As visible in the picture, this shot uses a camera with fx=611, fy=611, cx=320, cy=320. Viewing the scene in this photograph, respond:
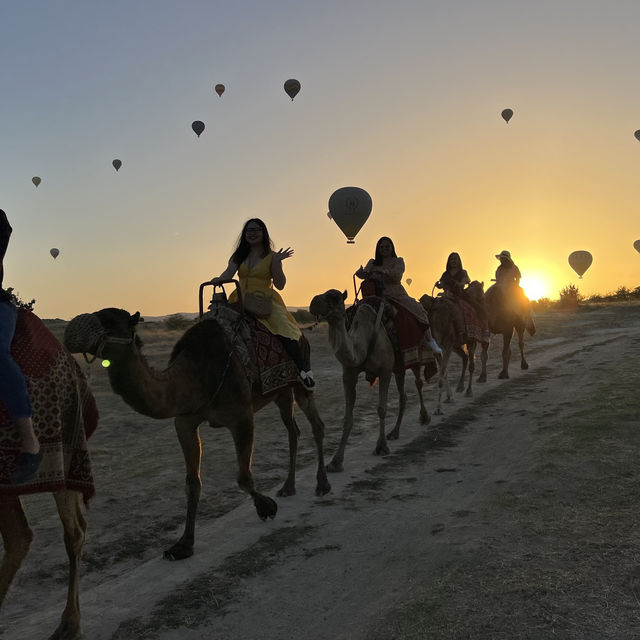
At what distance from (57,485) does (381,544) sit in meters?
2.63

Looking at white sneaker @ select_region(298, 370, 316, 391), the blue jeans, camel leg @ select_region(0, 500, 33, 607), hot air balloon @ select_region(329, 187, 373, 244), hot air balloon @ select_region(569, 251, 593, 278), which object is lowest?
camel leg @ select_region(0, 500, 33, 607)

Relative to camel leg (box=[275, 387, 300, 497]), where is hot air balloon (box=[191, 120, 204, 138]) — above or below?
above

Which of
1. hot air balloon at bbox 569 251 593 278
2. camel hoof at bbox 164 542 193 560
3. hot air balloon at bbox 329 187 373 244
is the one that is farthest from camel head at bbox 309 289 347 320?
hot air balloon at bbox 569 251 593 278

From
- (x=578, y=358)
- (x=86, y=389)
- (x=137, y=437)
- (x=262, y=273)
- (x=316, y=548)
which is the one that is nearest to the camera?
(x=86, y=389)

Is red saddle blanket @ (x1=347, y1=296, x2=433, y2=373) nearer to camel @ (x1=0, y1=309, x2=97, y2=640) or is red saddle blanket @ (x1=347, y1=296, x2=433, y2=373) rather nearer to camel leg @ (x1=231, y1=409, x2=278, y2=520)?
camel leg @ (x1=231, y1=409, x2=278, y2=520)

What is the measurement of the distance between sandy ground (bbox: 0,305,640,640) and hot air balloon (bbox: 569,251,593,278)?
45294 mm

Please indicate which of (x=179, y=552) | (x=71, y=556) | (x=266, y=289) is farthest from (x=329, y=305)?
(x=71, y=556)

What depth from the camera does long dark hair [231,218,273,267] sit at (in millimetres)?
6414

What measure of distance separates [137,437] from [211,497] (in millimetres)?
4329

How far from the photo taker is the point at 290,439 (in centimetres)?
688

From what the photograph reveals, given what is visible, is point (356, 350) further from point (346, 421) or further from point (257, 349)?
point (257, 349)

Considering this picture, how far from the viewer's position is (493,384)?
14.5 metres

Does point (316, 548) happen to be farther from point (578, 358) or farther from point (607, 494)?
point (578, 358)

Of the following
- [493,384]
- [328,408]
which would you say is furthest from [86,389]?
[493,384]
